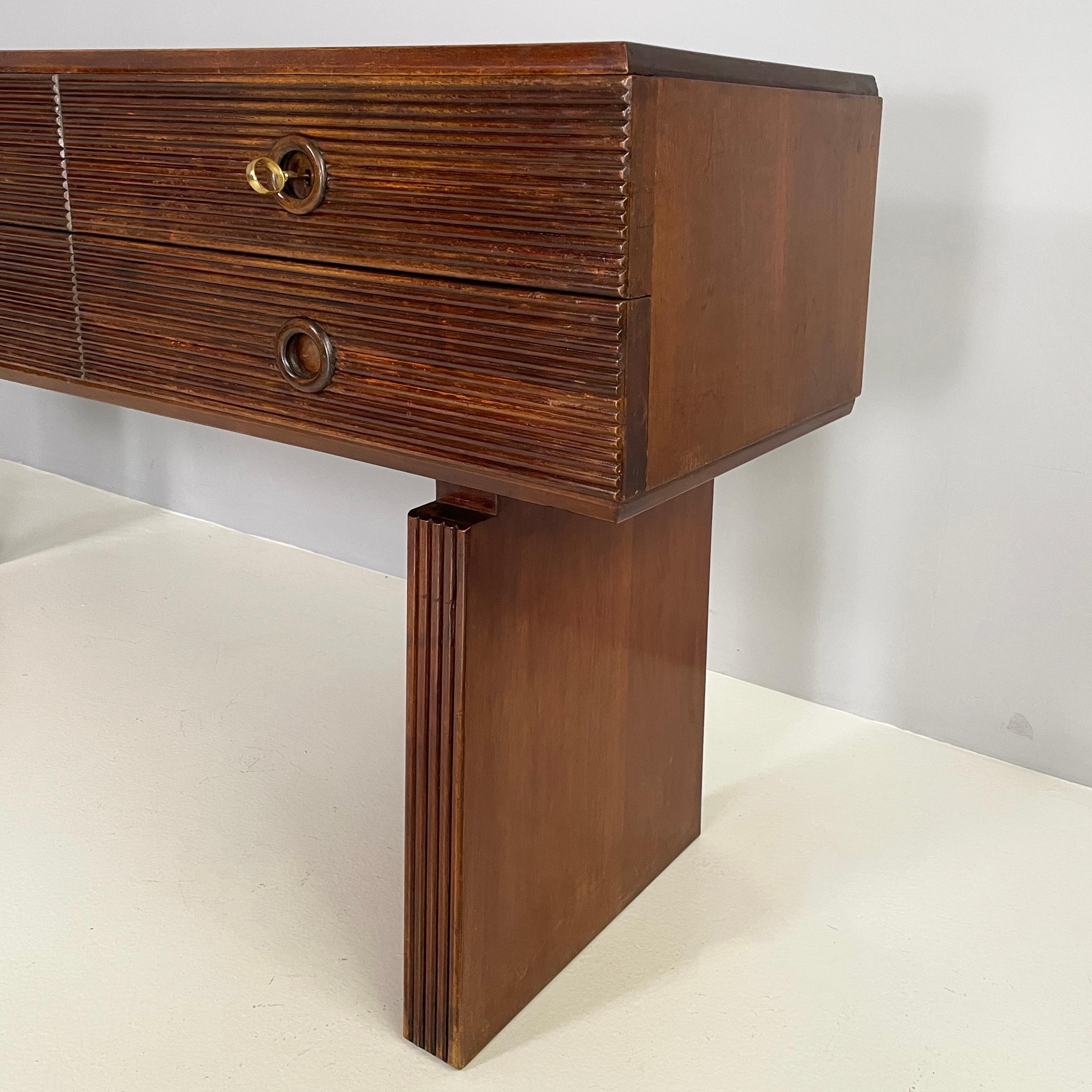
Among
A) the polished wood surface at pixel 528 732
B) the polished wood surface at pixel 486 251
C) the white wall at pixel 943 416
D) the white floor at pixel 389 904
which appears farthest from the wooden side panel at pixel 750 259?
the white floor at pixel 389 904

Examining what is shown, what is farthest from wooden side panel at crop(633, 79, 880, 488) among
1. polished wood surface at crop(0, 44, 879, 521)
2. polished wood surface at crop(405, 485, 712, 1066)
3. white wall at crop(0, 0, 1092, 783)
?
white wall at crop(0, 0, 1092, 783)

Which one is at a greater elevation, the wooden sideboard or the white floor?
the wooden sideboard

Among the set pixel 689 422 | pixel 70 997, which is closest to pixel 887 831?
pixel 689 422

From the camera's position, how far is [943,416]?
137 cm

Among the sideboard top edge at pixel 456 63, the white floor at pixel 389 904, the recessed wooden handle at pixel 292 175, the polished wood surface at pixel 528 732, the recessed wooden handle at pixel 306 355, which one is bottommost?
the white floor at pixel 389 904

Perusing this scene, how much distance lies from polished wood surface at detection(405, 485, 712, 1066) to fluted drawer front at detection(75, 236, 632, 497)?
90mm

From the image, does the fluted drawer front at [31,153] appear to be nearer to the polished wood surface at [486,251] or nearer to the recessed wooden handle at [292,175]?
the polished wood surface at [486,251]

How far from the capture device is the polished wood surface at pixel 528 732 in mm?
848

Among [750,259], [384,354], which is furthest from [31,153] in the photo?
[750,259]

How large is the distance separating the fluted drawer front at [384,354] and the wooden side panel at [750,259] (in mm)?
48

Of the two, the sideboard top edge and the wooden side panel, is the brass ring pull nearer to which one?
the sideboard top edge

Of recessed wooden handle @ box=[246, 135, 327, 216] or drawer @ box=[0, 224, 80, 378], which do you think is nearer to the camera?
recessed wooden handle @ box=[246, 135, 327, 216]

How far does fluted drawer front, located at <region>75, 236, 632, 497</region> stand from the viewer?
0.70 metres

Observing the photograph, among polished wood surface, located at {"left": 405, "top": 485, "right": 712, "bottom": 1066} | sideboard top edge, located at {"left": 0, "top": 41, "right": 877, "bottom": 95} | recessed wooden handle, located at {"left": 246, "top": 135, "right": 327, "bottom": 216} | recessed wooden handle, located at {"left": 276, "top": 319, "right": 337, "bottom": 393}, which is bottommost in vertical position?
polished wood surface, located at {"left": 405, "top": 485, "right": 712, "bottom": 1066}
